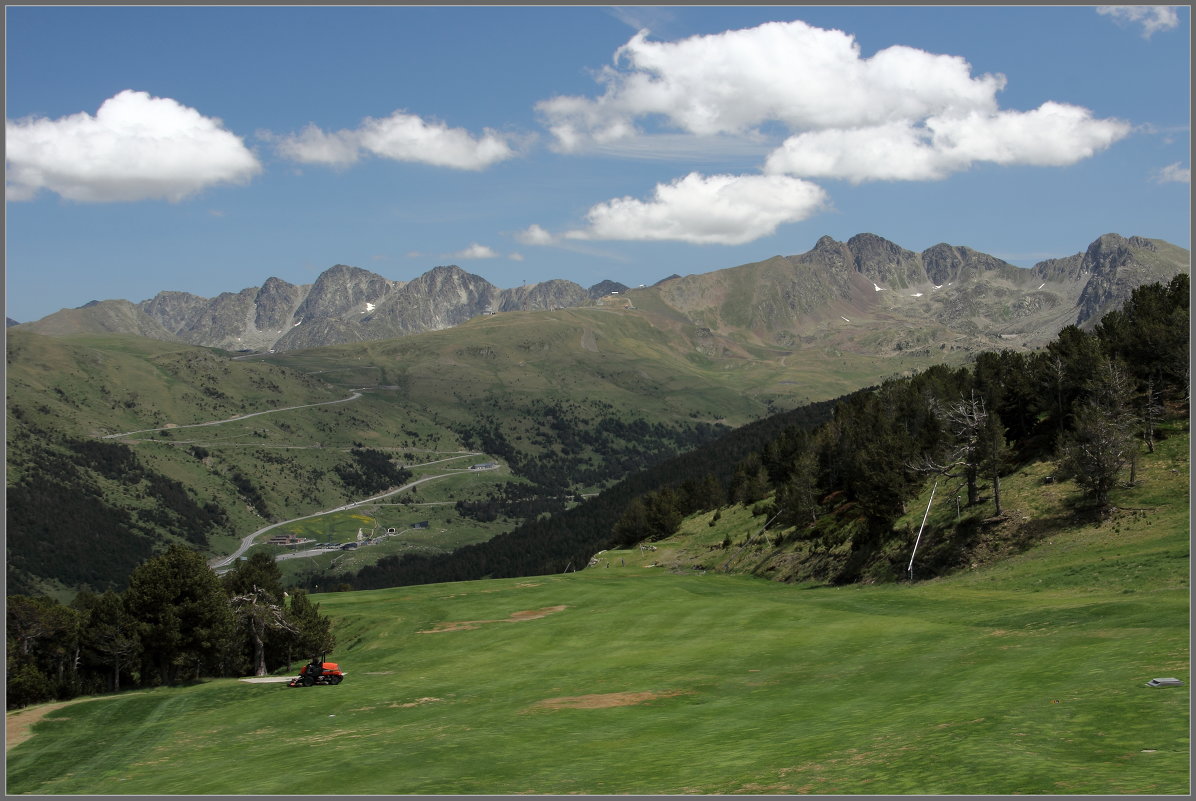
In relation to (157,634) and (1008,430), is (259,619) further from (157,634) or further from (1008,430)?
(1008,430)

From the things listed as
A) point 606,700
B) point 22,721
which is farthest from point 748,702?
point 22,721

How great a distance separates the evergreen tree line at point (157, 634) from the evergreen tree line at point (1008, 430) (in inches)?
2217

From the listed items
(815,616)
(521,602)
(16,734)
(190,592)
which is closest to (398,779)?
(16,734)

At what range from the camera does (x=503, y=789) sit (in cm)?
2675

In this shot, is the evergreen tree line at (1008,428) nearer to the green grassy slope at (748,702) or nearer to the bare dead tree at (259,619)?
the green grassy slope at (748,702)

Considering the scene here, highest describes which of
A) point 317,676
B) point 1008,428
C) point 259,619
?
point 1008,428

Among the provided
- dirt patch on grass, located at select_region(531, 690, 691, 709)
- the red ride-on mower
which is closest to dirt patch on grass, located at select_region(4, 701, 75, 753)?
the red ride-on mower

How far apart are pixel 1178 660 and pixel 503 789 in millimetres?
24175

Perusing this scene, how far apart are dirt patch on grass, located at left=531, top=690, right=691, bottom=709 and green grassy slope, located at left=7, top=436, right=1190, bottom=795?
0.25 meters

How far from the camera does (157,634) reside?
63531mm

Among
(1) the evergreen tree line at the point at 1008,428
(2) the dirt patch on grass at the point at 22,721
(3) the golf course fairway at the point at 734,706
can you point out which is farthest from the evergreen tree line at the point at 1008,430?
(2) the dirt patch on grass at the point at 22,721

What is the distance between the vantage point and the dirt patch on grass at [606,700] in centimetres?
4031

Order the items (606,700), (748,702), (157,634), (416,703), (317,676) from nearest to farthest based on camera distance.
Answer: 1. (748,702)
2. (606,700)
3. (416,703)
4. (317,676)
5. (157,634)

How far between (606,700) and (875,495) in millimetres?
53468
